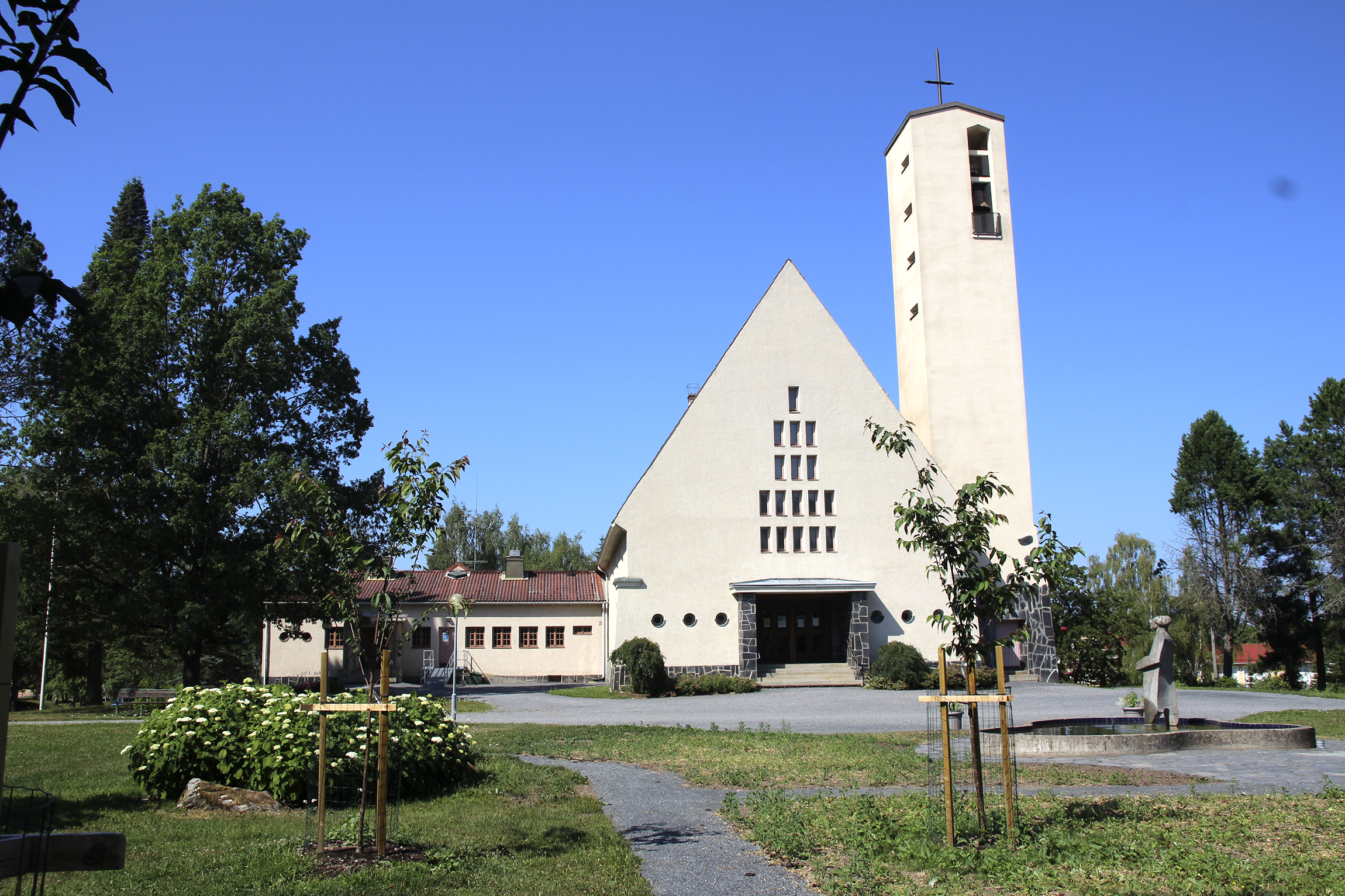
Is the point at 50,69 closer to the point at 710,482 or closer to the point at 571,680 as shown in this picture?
the point at 710,482

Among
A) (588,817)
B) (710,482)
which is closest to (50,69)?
(588,817)

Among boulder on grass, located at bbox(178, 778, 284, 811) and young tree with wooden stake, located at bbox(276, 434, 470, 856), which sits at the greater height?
young tree with wooden stake, located at bbox(276, 434, 470, 856)

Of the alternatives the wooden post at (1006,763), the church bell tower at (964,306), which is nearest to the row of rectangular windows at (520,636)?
the church bell tower at (964,306)

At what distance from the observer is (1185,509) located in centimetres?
4838

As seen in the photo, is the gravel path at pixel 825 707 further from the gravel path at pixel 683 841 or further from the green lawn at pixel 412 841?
the green lawn at pixel 412 841

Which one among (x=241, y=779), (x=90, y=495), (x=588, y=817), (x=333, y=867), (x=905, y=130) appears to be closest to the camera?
(x=333, y=867)

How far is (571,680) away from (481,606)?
499 centimetres

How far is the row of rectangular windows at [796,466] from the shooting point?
1350 inches

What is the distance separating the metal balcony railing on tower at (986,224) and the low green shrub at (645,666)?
20.5 m

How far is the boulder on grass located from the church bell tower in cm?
2946

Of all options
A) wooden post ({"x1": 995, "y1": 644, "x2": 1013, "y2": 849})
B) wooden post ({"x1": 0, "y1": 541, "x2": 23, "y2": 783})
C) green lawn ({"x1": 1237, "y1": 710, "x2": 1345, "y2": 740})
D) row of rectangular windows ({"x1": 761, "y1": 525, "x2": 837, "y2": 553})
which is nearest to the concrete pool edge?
green lawn ({"x1": 1237, "y1": 710, "x2": 1345, "y2": 740})

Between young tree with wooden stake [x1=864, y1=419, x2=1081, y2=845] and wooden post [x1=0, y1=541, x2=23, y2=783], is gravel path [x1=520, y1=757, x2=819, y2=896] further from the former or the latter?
wooden post [x1=0, y1=541, x2=23, y2=783]

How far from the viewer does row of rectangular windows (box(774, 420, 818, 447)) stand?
113ft

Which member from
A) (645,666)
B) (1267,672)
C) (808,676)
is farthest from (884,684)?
(1267,672)
